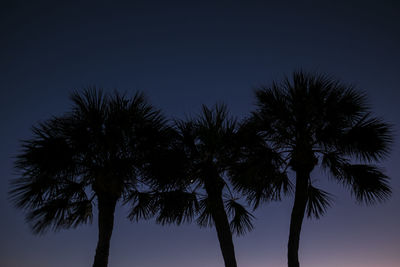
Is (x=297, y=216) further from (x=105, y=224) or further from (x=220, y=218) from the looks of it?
(x=105, y=224)

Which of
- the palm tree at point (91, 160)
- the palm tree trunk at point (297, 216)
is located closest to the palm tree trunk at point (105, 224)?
the palm tree at point (91, 160)

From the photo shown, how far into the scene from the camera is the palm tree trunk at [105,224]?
1156cm

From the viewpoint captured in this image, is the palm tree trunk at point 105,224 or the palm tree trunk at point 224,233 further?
the palm tree trunk at point 224,233

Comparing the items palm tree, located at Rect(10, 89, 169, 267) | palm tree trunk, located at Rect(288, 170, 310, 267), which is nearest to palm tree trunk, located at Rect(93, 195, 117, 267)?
palm tree, located at Rect(10, 89, 169, 267)

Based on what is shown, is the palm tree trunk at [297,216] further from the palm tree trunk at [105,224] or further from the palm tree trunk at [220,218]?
the palm tree trunk at [105,224]

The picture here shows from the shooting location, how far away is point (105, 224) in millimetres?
11781

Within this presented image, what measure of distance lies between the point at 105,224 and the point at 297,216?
5878mm

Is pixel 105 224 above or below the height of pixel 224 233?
above

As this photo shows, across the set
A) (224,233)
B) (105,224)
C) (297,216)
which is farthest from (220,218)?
(105,224)

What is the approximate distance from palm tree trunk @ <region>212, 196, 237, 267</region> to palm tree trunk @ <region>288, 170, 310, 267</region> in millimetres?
Answer: 1785

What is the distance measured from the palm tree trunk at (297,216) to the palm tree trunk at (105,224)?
5506 millimetres

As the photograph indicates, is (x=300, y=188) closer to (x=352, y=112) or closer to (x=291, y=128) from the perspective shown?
(x=291, y=128)

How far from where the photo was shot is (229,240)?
1220cm

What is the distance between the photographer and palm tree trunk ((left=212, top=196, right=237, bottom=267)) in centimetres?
1198
